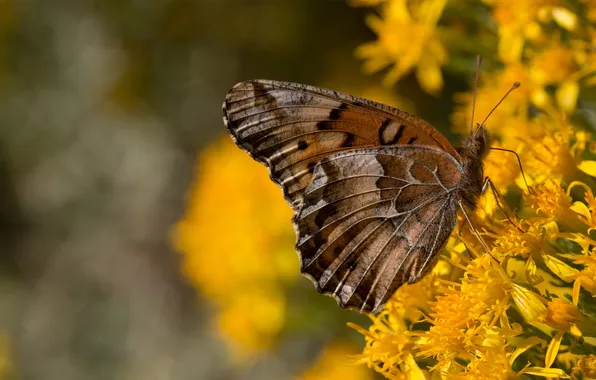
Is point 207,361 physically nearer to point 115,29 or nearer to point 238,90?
point 115,29

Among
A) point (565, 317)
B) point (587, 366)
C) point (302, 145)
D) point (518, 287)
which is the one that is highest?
point (302, 145)

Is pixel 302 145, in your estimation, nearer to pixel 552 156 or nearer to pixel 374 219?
pixel 374 219

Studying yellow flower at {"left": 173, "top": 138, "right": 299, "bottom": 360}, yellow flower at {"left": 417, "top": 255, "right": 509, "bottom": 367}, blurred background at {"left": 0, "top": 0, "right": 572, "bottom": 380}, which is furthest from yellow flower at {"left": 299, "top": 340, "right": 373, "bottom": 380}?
yellow flower at {"left": 417, "top": 255, "right": 509, "bottom": 367}

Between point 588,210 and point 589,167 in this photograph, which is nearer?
point 588,210

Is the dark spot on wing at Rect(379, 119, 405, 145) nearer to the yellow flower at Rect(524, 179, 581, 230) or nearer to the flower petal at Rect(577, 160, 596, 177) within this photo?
the yellow flower at Rect(524, 179, 581, 230)

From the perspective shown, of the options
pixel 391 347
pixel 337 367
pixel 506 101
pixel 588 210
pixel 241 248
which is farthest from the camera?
pixel 241 248

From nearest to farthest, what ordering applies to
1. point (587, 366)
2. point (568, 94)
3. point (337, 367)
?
point (587, 366), point (568, 94), point (337, 367)

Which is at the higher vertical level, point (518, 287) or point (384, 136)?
point (384, 136)

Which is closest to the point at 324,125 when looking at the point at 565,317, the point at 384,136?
the point at 384,136
